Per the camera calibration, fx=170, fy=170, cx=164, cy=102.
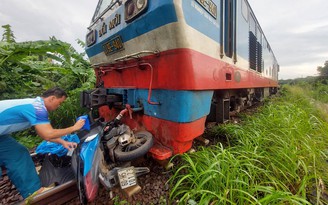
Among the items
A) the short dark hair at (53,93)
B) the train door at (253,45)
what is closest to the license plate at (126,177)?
the short dark hair at (53,93)

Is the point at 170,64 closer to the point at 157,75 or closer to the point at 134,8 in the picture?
the point at 157,75

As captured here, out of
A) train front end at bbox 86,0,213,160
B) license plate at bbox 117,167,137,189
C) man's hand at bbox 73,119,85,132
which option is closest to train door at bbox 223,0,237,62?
train front end at bbox 86,0,213,160

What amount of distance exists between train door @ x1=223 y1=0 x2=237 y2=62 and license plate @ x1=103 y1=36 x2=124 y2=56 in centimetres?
152

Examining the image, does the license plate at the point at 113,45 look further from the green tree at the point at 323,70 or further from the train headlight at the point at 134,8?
the green tree at the point at 323,70

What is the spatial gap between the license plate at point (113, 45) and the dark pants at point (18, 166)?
1.69 metres

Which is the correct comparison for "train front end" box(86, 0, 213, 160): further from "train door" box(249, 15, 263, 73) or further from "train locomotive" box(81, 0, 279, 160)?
"train door" box(249, 15, 263, 73)

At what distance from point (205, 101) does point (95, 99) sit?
154 centimetres

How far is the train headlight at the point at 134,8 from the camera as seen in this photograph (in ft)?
5.95

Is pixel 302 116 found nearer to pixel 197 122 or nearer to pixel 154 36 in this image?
pixel 197 122

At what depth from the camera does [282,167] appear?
1.86 m

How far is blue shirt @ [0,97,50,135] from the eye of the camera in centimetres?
182

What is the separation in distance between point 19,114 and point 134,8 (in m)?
1.73

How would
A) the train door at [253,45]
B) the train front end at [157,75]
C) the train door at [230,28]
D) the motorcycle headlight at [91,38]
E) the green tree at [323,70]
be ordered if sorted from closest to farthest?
the train front end at [157,75], the train door at [230,28], the motorcycle headlight at [91,38], the train door at [253,45], the green tree at [323,70]

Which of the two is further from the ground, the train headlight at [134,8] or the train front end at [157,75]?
the train headlight at [134,8]
